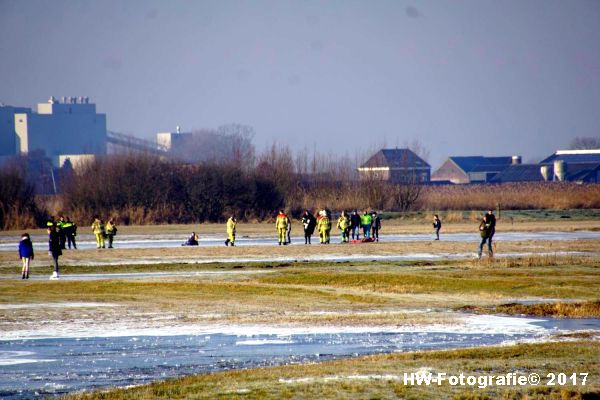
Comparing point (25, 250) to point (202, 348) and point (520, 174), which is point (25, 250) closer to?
point (202, 348)

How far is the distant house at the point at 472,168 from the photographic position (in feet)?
488

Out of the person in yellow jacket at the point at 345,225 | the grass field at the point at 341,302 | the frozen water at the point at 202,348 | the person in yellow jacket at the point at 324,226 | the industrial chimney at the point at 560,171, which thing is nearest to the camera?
the grass field at the point at 341,302

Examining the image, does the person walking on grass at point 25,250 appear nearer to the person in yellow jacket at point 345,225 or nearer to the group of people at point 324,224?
the group of people at point 324,224

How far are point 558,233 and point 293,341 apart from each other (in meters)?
37.3

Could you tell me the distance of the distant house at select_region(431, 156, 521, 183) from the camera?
488ft

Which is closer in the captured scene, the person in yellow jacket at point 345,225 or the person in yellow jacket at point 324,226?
the person in yellow jacket at point 324,226

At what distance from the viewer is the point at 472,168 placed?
154m

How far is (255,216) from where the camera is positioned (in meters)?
80.9

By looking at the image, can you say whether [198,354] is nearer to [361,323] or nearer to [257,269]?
[361,323]

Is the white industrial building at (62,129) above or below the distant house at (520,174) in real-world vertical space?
above

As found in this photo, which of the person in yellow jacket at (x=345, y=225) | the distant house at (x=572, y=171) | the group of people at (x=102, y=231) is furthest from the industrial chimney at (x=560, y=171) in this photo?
the group of people at (x=102, y=231)

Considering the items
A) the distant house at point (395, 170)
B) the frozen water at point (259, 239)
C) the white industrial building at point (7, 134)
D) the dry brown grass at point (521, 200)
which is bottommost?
the frozen water at point (259, 239)

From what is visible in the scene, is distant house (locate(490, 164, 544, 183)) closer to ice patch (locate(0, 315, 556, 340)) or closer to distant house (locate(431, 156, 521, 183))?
distant house (locate(431, 156, 521, 183))

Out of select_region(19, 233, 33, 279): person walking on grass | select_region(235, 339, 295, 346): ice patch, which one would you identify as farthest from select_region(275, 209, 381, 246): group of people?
select_region(235, 339, 295, 346): ice patch
